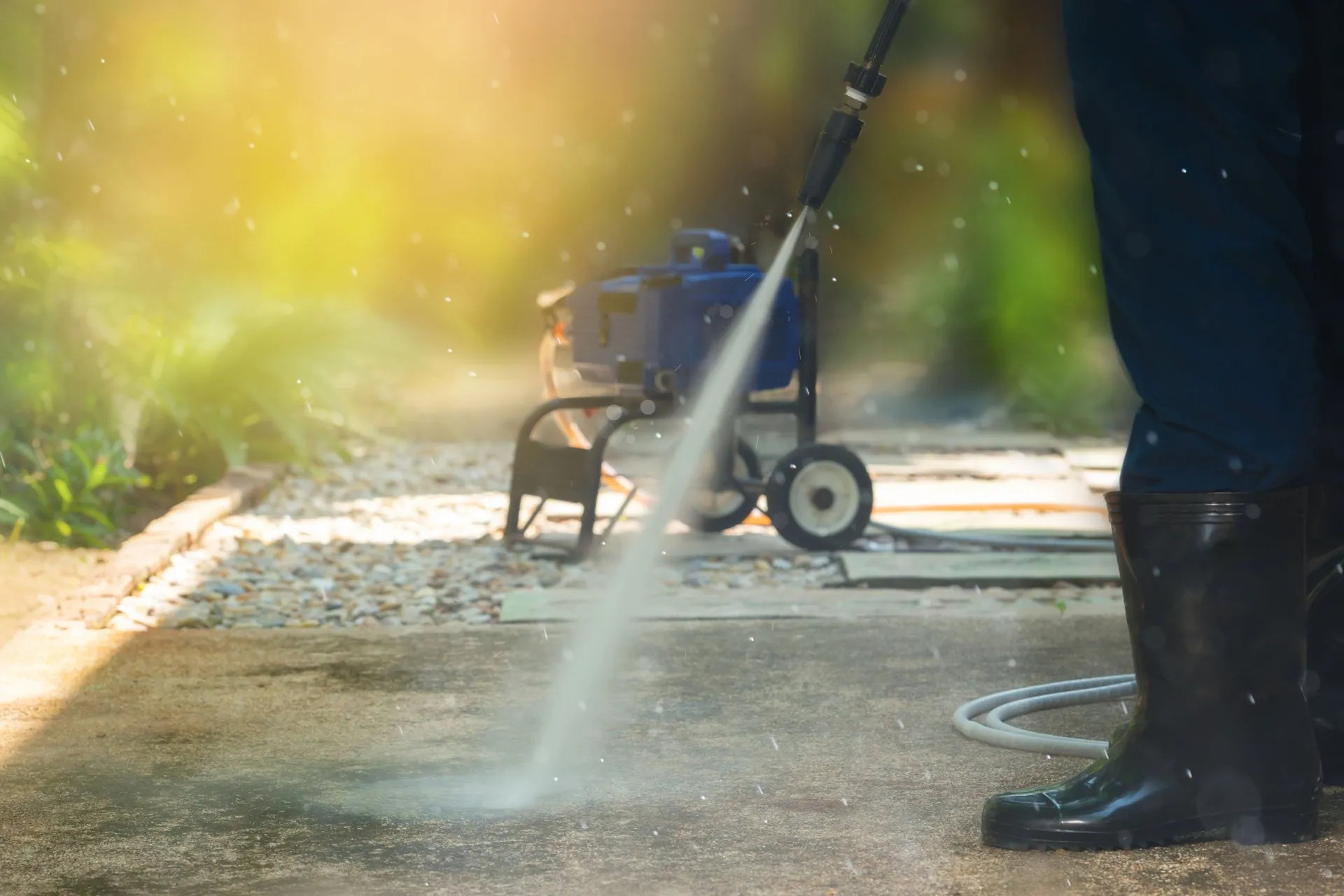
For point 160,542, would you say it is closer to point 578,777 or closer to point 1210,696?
point 578,777

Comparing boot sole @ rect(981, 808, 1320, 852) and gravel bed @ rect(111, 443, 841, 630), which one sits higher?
gravel bed @ rect(111, 443, 841, 630)

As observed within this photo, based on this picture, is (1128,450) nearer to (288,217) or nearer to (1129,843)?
(1129,843)

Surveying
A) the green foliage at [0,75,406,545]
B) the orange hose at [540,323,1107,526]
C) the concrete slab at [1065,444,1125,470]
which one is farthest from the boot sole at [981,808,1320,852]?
the concrete slab at [1065,444,1125,470]

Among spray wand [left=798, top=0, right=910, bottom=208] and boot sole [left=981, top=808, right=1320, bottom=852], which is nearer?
boot sole [left=981, top=808, right=1320, bottom=852]

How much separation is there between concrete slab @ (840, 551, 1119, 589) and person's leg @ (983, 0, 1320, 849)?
251 centimetres

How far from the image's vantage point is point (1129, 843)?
88.1 inches

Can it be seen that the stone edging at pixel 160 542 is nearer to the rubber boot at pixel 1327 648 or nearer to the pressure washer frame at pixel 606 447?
the pressure washer frame at pixel 606 447

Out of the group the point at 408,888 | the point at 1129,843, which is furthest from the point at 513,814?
the point at 1129,843

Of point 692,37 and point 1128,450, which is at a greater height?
point 692,37

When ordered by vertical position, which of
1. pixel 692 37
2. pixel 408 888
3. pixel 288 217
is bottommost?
pixel 408 888

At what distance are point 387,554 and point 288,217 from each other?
3.88 m

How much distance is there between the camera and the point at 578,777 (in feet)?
8.86

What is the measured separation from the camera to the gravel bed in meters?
4.45

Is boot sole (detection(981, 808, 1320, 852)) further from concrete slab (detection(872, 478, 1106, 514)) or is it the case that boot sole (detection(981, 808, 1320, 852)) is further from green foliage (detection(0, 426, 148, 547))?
green foliage (detection(0, 426, 148, 547))
